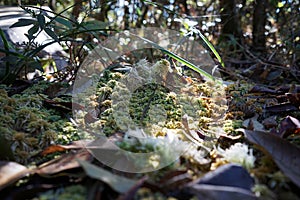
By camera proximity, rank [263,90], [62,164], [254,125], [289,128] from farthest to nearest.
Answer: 1. [263,90]
2. [254,125]
3. [289,128]
4. [62,164]

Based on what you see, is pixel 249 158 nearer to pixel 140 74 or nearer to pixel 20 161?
pixel 20 161

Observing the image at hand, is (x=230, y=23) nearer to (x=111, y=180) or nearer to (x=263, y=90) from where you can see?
(x=263, y=90)

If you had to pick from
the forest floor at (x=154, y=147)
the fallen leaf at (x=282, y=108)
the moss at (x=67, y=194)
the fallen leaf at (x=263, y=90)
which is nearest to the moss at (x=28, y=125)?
the forest floor at (x=154, y=147)

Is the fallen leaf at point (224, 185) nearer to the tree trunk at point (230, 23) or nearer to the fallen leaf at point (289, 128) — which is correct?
the fallen leaf at point (289, 128)

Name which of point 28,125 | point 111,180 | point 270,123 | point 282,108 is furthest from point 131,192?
point 282,108

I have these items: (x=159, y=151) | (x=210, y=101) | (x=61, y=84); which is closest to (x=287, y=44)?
(x=210, y=101)

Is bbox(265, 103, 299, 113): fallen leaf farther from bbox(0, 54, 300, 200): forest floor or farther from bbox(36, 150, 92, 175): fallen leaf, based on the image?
bbox(36, 150, 92, 175): fallen leaf

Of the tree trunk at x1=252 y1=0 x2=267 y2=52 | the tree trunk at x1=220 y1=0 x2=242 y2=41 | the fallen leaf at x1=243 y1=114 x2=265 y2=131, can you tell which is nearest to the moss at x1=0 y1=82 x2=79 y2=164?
the fallen leaf at x1=243 y1=114 x2=265 y2=131
